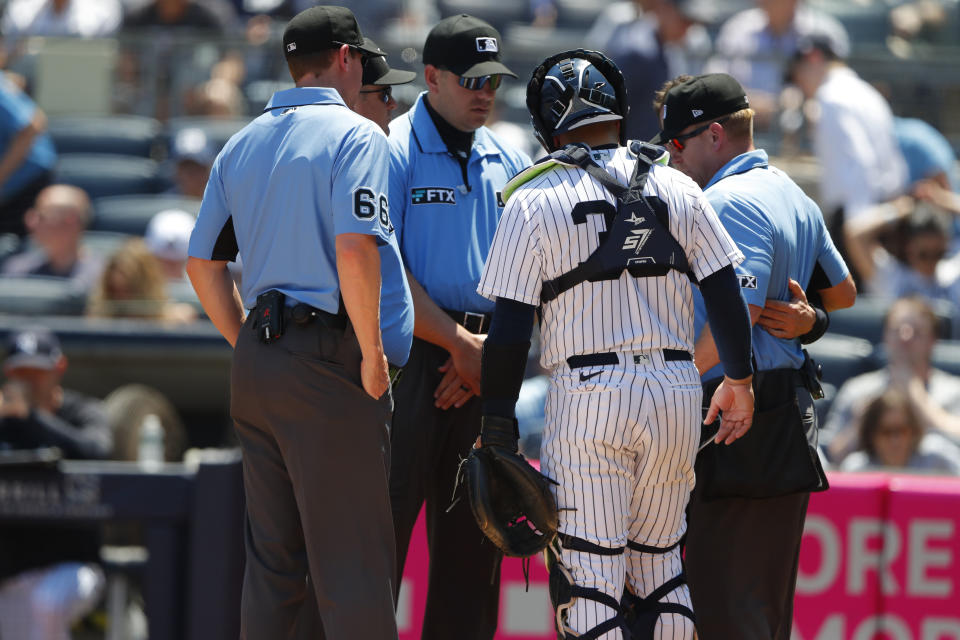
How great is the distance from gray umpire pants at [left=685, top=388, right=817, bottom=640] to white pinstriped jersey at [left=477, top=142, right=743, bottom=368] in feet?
2.20

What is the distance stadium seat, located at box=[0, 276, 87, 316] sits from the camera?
7.52 metres

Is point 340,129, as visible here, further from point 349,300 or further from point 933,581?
point 933,581

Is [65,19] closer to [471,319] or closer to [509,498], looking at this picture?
[471,319]

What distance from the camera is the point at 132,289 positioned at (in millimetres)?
7266

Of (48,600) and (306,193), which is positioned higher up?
(306,193)

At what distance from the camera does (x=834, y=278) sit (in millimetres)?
4043

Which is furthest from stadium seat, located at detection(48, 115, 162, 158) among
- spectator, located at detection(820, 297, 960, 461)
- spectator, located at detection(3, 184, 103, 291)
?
spectator, located at detection(820, 297, 960, 461)

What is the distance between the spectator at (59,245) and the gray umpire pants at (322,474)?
465cm

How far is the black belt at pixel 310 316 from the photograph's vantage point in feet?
11.3

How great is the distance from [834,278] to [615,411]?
43.5 inches

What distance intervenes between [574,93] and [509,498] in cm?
106

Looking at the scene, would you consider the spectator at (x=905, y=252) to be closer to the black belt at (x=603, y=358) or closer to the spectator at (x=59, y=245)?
the spectator at (x=59, y=245)

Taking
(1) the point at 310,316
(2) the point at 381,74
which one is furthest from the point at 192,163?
(1) the point at 310,316

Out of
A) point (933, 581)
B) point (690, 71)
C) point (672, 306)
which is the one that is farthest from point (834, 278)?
point (690, 71)
